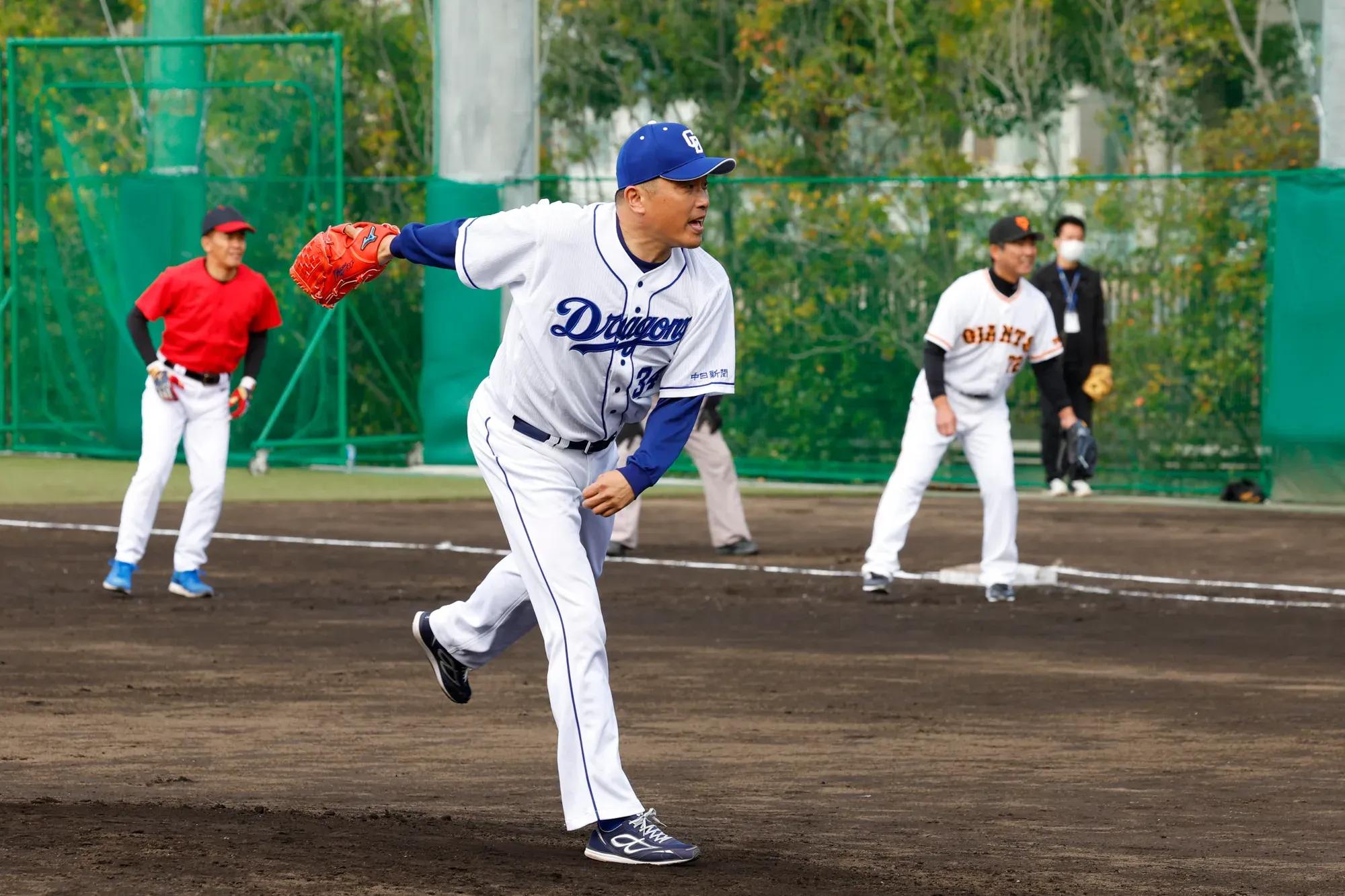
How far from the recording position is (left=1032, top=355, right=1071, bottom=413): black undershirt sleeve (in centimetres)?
1309

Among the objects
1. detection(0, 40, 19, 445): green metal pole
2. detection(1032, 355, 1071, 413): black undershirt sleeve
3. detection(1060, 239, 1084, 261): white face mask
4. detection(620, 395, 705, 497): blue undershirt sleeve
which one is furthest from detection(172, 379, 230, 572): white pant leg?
detection(0, 40, 19, 445): green metal pole

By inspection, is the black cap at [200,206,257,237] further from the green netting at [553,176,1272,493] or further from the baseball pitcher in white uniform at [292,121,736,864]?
the green netting at [553,176,1272,493]

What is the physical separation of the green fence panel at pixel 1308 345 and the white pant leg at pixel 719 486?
17.9ft

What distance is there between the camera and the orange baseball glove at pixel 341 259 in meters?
6.98

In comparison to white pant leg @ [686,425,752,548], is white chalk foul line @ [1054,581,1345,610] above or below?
below

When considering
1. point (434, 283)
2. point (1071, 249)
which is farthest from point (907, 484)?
point (434, 283)

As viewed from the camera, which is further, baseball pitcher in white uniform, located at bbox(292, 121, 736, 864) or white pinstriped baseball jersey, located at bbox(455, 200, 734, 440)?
white pinstriped baseball jersey, located at bbox(455, 200, 734, 440)

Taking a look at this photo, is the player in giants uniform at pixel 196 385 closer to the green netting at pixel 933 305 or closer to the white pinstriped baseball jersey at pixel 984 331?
the white pinstriped baseball jersey at pixel 984 331

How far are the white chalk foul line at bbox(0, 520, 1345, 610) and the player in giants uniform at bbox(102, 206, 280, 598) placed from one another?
6.50 feet

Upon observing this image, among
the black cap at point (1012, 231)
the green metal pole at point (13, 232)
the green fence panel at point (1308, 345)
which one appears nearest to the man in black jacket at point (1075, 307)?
the green fence panel at point (1308, 345)

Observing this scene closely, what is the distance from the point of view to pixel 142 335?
12875 mm

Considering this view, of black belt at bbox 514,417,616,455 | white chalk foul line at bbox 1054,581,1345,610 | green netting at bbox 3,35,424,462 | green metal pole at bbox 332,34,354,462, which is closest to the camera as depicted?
black belt at bbox 514,417,616,455

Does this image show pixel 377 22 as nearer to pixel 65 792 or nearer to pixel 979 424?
pixel 979 424

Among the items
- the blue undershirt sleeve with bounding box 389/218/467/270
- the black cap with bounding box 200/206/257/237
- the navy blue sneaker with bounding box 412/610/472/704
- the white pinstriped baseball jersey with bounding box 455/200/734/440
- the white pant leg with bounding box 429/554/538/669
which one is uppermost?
the black cap with bounding box 200/206/257/237
